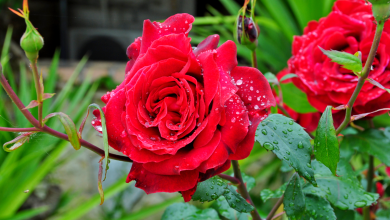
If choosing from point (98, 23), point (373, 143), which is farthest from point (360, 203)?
point (98, 23)

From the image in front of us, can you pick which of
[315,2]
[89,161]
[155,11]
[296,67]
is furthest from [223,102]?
[155,11]

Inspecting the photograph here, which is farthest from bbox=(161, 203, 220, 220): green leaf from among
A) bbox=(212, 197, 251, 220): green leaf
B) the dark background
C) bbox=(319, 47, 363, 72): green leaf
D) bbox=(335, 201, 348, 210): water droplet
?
the dark background

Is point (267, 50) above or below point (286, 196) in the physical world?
below

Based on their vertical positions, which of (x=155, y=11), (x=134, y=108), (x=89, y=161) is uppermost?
(x=134, y=108)

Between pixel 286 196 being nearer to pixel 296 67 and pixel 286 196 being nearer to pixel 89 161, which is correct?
pixel 296 67

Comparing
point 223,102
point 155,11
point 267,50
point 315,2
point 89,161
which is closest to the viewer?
point 223,102

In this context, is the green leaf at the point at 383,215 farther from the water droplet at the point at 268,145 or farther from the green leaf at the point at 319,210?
the water droplet at the point at 268,145

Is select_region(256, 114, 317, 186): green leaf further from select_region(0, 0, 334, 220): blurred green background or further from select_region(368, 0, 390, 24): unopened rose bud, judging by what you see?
select_region(0, 0, 334, 220): blurred green background
